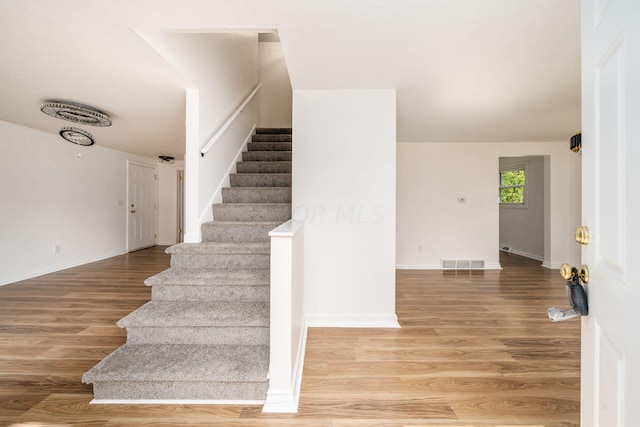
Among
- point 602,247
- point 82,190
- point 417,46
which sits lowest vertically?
point 602,247

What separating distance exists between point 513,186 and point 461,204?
2.41 metres

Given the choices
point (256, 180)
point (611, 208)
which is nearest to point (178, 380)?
point (611, 208)

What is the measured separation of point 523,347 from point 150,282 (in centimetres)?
294

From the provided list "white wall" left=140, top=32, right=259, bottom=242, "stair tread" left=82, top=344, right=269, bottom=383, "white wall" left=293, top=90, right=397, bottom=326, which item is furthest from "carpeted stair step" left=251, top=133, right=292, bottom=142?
"stair tread" left=82, top=344, right=269, bottom=383

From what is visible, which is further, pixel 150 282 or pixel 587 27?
pixel 150 282

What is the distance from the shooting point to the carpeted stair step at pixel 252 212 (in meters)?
3.12

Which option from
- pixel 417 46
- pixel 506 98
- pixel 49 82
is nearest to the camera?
pixel 417 46

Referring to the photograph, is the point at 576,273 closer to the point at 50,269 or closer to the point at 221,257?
the point at 221,257

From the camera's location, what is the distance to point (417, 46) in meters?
1.98

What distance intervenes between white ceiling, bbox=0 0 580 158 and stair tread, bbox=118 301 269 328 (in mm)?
1857

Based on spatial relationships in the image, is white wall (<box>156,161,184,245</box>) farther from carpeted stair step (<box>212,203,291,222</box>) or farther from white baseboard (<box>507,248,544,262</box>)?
white baseboard (<box>507,248,544,262</box>)

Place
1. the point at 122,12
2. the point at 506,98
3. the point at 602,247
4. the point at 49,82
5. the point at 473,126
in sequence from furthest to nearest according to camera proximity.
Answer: the point at 473,126 → the point at 506,98 → the point at 49,82 → the point at 122,12 → the point at 602,247

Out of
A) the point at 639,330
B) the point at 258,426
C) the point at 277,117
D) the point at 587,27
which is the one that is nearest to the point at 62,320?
the point at 258,426

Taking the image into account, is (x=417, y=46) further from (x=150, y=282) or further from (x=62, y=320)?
(x=62, y=320)
